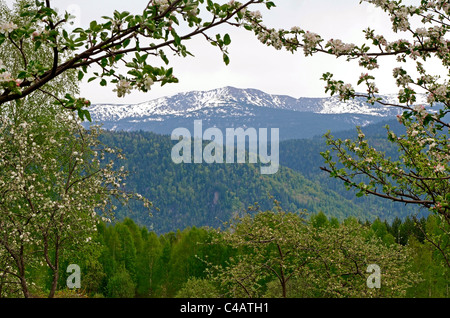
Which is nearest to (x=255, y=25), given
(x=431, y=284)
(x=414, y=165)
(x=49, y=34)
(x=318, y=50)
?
(x=318, y=50)

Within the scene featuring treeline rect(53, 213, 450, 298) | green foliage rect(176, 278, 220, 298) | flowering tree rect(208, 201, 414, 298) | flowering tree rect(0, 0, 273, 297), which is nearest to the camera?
flowering tree rect(0, 0, 273, 297)

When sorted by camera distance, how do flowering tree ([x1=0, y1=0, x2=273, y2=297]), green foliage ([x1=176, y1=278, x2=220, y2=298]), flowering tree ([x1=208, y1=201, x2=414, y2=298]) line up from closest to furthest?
flowering tree ([x1=0, y1=0, x2=273, y2=297]) → flowering tree ([x1=208, y1=201, x2=414, y2=298]) → green foliage ([x1=176, y1=278, x2=220, y2=298])

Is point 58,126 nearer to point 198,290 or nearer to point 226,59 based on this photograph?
point 198,290

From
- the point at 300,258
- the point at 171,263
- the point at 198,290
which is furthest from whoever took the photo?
the point at 171,263

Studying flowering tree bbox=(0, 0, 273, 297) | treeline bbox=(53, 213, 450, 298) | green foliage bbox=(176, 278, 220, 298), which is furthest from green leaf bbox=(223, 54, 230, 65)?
treeline bbox=(53, 213, 450, 298)

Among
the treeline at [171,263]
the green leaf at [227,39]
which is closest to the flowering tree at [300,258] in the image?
the green leaf at [227,39]

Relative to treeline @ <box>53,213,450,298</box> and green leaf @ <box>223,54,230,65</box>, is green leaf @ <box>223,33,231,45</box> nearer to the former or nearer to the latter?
green leaf @ <box>223,54,230,65</box>

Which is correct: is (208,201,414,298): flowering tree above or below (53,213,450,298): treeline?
above

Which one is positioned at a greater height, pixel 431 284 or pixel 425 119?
pixel 425 119

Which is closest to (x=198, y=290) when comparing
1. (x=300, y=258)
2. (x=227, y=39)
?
(x=300, y=258)

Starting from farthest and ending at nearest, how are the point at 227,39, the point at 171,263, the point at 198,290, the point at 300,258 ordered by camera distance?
the point at 171,263, the point at 198,290, the point at 300,258, the point at 227,39
